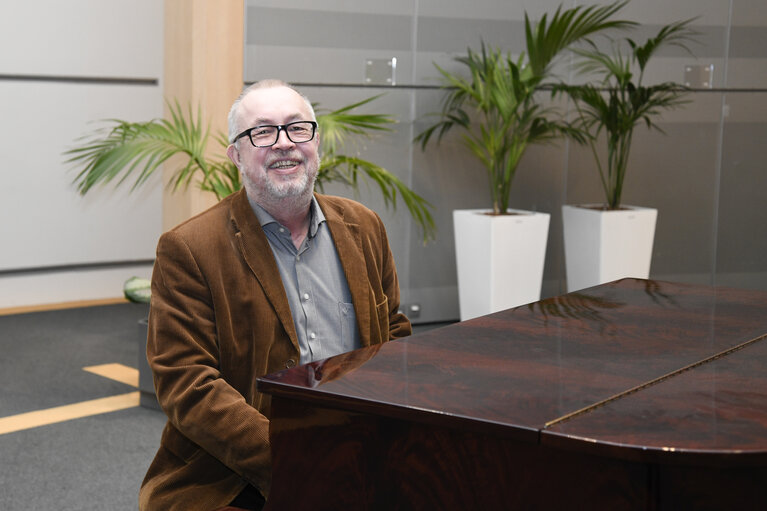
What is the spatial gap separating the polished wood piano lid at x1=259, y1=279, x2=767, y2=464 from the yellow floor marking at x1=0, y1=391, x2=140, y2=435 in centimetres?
235

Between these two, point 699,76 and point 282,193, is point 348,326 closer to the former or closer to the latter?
point 282,193

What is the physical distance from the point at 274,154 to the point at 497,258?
326 centimetres

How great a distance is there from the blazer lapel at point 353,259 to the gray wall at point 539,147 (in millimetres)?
3195

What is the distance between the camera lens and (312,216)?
204 cm

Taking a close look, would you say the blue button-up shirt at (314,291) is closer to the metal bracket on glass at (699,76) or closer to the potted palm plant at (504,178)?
the potted palm plant at (504,178)

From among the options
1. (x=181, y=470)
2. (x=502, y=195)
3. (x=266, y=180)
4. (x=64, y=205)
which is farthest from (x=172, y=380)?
(x=64, y=205)

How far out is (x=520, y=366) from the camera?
153 centimetres

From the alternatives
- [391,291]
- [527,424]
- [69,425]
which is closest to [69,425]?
[69,425]

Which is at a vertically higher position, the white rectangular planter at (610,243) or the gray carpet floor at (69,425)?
the white rectangular planter at (610,243)

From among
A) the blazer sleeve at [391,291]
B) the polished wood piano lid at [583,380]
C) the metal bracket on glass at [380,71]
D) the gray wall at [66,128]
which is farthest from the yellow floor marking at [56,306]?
the polished wood piano lid at [583,380]

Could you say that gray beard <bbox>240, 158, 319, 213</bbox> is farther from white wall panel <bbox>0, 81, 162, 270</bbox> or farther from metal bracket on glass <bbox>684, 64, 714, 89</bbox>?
metal bracket on glass <bbox>684, 64, 714, 89</bbox>

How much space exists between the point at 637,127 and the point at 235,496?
5.09 metres

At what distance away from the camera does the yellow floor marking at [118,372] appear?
436cm

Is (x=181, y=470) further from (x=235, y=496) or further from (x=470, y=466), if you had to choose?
(x=470, y=466)
